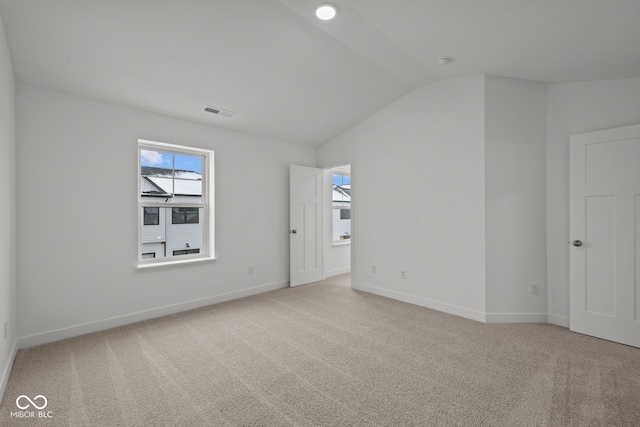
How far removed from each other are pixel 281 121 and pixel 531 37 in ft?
9.56

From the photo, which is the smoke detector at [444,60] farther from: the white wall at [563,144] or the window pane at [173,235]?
the window pane at [173,235]

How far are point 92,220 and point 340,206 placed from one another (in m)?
4.19

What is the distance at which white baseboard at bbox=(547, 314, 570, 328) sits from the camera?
3213 millimetres

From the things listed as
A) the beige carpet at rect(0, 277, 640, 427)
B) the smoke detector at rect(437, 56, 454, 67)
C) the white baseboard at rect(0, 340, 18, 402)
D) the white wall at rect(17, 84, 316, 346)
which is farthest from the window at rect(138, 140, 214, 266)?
the smoke detector at rect(437, 56, 454, 67)

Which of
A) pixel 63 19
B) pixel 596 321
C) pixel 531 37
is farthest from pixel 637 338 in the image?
pixel 63 19

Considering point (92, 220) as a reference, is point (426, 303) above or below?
below

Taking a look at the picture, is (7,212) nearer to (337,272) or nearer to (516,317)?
(337,272)

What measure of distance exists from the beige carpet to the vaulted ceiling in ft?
8.35

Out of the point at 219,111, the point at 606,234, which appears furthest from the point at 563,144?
the point at 219,111

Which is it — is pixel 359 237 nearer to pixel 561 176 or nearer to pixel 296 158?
pixel 296 158

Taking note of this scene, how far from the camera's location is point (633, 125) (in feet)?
9.20

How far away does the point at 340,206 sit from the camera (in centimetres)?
620

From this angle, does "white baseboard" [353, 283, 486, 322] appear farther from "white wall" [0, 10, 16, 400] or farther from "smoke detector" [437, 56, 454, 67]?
"white wall" [0, 10, 16, 400]

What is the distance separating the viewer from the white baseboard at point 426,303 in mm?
3451
